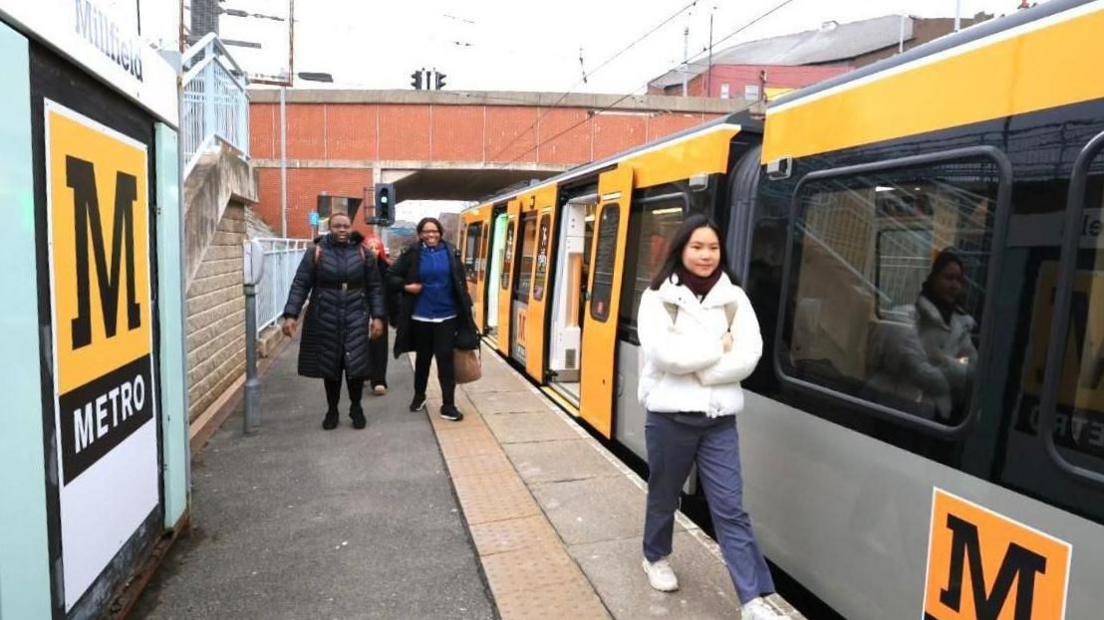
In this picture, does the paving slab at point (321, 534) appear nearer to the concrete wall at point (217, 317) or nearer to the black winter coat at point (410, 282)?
the concrete wall at point (217, 317)

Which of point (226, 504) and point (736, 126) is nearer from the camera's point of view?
point (736, 126)

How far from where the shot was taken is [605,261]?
5711 mm

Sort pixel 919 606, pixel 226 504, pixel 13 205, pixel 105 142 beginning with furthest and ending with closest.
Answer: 1. pixel 226 504
2. pixel 105 142
3. pixel 919 606
4. pixel 13 205

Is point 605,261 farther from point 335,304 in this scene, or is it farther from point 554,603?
point 554,603

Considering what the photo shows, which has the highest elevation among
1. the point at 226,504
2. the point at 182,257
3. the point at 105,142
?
the point at 105,142

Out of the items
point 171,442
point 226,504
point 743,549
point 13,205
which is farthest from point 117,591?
point 743,549

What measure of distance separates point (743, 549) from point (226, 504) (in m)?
3.03

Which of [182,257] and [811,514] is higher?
[182,257]

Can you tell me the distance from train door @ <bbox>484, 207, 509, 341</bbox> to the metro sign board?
8.11m

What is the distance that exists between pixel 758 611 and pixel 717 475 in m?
0.52

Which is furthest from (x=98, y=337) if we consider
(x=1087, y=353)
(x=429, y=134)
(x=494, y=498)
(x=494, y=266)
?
(x=429, y=134)

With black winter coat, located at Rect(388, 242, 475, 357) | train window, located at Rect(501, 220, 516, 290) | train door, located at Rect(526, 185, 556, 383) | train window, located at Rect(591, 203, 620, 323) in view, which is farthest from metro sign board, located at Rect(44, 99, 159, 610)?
train window, located at Rect(501, 220, 516, 290)

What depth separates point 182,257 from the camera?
141 inches

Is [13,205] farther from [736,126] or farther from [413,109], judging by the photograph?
[413,109]
